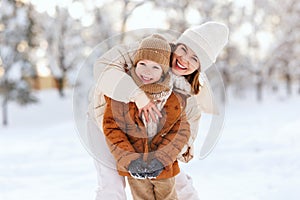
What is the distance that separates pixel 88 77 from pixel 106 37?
13.1 metres

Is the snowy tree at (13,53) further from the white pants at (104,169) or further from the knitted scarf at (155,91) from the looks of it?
the knitted scarf at (155,91)

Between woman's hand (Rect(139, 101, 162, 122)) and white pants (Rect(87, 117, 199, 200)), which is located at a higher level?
woman's hand (Rect(139, 101, 162, 122))

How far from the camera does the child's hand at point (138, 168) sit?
1917 millimetres

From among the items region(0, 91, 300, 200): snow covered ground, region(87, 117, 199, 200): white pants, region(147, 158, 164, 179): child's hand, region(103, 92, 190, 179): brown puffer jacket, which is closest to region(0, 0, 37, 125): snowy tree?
region(0, 91, 300, 200): snow covered ground

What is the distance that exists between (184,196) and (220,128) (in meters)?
0.56

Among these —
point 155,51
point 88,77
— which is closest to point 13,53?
point 88,77

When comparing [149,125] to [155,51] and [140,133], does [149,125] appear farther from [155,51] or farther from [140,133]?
[155,51]

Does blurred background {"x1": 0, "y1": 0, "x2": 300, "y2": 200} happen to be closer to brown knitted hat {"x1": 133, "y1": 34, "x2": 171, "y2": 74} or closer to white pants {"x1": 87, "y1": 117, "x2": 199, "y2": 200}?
brown knitted hat {"x1": 133, "y1": 34, "x2": 171, "y2": 74}

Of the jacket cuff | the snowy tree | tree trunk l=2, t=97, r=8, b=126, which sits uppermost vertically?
the snowy tree

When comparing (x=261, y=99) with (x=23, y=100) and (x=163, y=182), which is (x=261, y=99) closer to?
(x=23, y=100)

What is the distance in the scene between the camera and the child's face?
185 cm

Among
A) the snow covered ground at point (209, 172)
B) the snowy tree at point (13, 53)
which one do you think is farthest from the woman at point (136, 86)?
the snowy tree at point (13, 53)

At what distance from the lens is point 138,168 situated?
1.92 meters

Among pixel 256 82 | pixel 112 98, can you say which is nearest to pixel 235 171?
pixel 112 98
